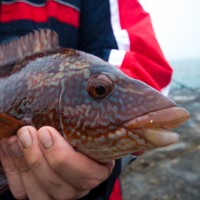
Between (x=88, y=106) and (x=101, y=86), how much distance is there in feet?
0.41

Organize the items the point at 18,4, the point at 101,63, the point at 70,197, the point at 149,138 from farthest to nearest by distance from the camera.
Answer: the point at 18,4 < the point at 70,197 < the point at 101,63 < the point at 149,138

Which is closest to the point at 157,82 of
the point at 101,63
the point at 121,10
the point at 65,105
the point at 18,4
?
the point at 121,10

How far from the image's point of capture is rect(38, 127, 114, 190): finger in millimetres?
1505

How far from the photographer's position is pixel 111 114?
1469 millimetres

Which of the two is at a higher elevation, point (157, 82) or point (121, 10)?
point (121, 10)

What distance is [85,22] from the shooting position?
8.34ft

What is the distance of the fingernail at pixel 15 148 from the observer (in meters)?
1.62

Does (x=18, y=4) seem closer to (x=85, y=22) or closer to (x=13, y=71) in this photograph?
(x=85, y=22)

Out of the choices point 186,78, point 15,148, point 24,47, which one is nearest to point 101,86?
point 15,148

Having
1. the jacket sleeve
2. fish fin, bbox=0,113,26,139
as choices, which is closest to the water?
the jacket sleeve

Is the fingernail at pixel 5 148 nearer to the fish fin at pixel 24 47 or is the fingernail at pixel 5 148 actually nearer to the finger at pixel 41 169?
the finger at pixel 41 169

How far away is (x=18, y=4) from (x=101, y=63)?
1221mm

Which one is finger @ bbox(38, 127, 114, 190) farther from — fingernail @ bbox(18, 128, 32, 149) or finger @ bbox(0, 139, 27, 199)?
finger @ bbox(0, 139, 27, 199)

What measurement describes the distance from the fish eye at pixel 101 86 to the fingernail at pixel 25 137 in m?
0.39
